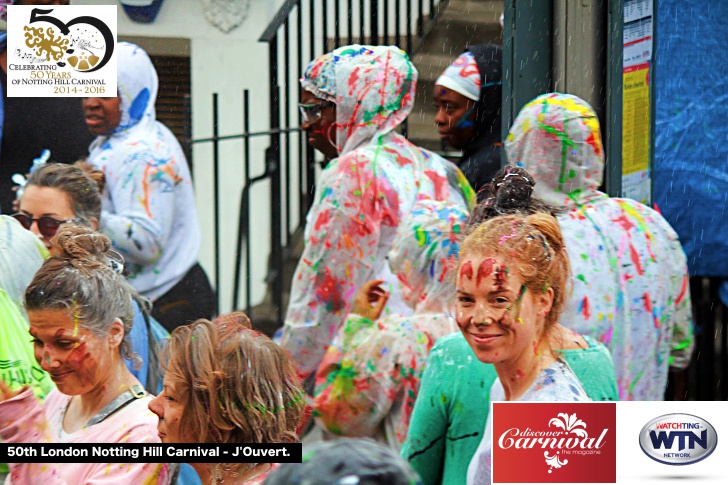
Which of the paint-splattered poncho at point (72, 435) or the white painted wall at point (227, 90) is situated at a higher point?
the white painted wall at point (227, 90)

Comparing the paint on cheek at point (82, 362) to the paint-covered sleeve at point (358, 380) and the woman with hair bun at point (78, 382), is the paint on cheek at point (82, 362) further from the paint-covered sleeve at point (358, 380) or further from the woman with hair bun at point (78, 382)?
the paint-covered sleeve at point (358, 380)

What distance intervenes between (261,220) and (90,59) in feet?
2.08

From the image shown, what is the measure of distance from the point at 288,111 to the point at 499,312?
850 millimetres

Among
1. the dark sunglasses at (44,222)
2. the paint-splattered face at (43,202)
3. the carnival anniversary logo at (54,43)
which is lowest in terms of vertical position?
the dark sunglasses at (44,222)

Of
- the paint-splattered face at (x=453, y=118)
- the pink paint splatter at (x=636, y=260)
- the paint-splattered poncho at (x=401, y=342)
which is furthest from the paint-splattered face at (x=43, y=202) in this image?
the pink paint splatter at (x=636, y=260)

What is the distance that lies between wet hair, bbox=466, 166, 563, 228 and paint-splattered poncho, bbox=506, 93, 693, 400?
0.06m

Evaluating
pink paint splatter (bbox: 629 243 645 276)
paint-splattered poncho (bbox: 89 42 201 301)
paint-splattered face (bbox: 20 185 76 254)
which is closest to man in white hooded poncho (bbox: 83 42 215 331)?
paint-splattered poncho (bbox: 89 42 201 301)

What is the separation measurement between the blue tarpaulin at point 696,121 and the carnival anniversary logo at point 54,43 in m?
1.59

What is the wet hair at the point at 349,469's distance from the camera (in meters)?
1.41

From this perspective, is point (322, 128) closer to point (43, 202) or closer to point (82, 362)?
point (43, 202)

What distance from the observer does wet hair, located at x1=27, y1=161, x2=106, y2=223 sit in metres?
3.27

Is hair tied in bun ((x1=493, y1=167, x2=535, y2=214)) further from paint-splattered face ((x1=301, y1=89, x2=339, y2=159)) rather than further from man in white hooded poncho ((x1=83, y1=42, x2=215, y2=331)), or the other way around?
man in white hooded poncho ((x1=83, y1=42, x2=215, y2=331))

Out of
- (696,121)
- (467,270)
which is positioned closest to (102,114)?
(467,270)

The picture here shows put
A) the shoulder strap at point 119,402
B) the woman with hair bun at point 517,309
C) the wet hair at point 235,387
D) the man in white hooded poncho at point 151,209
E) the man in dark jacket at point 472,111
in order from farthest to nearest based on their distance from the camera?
the man in dark jacket at point 472,111, the man in white hooded poncho at point 151,209, the shoulder strap at point 119,402, the woman with hair bun at point 517,309, the wet hair at point 235,387
